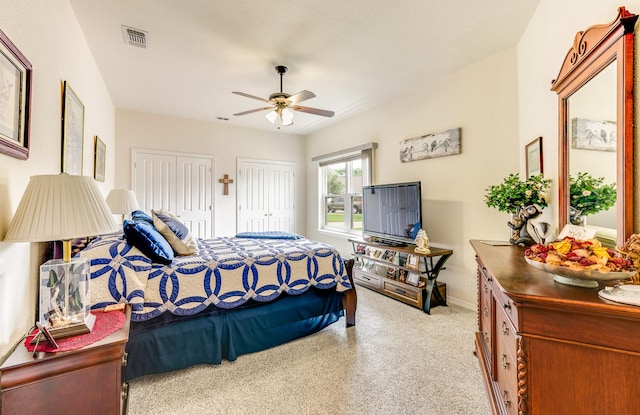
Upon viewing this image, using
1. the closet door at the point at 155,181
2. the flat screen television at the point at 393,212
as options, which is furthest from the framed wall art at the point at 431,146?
the closet door at the point at 155,181

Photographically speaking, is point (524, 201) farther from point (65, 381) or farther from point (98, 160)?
point (98, 160)

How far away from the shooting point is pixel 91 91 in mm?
2920

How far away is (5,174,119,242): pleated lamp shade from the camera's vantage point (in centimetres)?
110

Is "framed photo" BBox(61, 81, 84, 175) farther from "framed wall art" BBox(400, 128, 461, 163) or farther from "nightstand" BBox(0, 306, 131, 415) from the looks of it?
"framed wall art" BBox(400, 128, 461, 163)

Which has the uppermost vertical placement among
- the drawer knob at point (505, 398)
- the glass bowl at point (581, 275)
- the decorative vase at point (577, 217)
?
the decorative vase at point (577, 217)

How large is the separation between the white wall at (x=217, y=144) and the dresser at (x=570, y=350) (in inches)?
198

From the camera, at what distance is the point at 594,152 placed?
1472 millimetres

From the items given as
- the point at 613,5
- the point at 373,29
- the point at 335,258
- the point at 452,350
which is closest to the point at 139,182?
the point at 335,258

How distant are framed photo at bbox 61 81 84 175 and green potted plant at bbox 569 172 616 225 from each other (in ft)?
10.4

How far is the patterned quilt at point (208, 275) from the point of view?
182 centimetres

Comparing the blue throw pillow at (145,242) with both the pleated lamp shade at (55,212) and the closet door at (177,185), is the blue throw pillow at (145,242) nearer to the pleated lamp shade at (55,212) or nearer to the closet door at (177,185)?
the pleated lamp shade at (55,212)

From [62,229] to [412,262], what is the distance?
10.3ft

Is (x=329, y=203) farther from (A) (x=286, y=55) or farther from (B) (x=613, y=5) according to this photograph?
(B) (x=613, y=5)

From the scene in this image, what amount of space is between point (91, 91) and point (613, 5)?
13.2 ft
